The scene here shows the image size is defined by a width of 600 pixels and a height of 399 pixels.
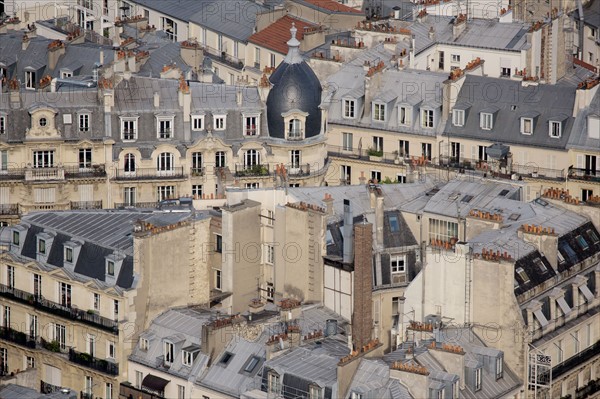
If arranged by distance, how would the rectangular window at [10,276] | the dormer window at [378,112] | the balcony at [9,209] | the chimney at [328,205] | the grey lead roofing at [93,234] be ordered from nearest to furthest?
the grey lead roofing at [93,234] → the chimney at [328,205] → the rectangular window at [10,276] → the balcony at [9,209] → the dormer window at [378,112]

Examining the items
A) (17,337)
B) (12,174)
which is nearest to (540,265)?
(17,337)

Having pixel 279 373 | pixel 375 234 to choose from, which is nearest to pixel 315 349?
pixel 279 373

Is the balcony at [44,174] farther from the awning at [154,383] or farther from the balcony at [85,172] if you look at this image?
the awning at [154,383]

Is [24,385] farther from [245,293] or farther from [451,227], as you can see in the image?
A: [451,227]

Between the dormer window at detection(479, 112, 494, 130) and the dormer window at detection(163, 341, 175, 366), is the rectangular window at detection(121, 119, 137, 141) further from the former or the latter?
the dormer window at detection(163, 341, 175, 366)

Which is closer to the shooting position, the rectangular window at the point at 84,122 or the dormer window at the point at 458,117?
the rectangular window at the point at 84,122

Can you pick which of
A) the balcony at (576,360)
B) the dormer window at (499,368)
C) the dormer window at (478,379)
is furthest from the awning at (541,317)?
the dormer window at (478,379)

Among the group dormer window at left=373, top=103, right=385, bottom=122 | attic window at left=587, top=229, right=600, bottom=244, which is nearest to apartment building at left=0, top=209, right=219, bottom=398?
attic window at left=587, top=229, right=600, bottom=244
